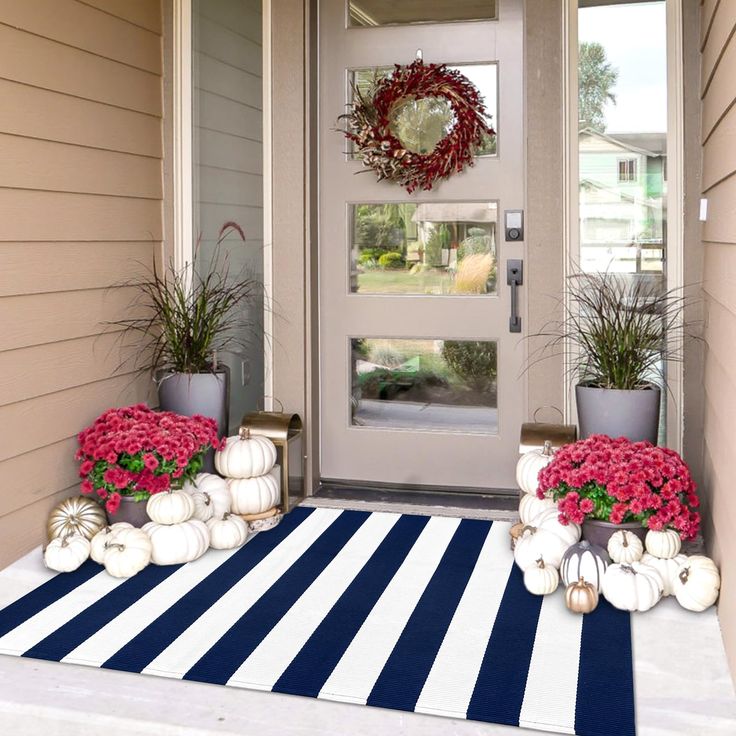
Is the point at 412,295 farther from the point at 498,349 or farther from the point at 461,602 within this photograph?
the point at 461,602

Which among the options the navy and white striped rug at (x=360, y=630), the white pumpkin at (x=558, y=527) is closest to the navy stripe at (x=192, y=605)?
the navy and white striped rug at (x=360, y=630)

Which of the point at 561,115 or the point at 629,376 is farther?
the point at 561,115

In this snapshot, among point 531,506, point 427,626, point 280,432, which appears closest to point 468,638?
point 427,626

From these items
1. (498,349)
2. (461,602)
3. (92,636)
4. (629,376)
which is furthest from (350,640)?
(498,349)

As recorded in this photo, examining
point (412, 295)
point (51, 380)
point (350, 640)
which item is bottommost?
point (350, 640)

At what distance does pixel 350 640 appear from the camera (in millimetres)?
2834

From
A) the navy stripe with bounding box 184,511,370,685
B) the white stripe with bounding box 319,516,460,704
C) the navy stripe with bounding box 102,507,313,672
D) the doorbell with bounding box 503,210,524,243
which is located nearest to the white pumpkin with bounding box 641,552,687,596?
the white stripe with bounding box 319,516,460,704

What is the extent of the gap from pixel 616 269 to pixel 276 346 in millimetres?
1483

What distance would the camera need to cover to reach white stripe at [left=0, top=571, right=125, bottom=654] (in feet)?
9.24

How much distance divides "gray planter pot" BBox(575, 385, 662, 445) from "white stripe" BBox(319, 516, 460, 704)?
720 mm

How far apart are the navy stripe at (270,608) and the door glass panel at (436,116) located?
162 cm

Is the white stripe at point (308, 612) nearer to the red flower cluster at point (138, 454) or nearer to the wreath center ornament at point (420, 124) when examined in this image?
the red flower cluster at point (138, 454)

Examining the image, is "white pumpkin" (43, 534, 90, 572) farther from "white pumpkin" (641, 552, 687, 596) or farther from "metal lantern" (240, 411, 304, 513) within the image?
"white pumpkin" (641, 552, 687, 596)

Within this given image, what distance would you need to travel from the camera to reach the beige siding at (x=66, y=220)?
340 centimetres
